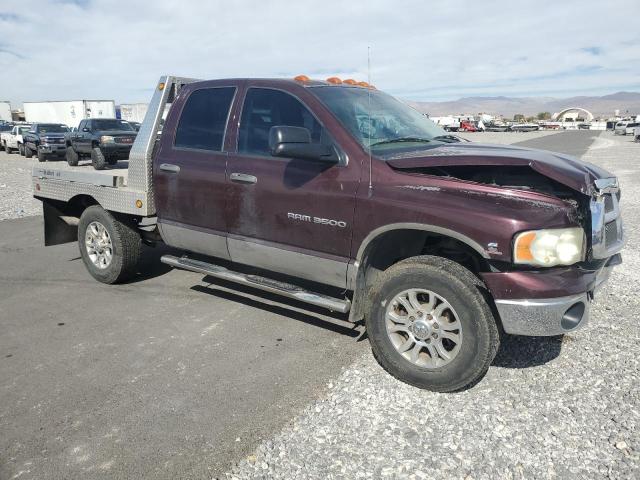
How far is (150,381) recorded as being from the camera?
3445mm

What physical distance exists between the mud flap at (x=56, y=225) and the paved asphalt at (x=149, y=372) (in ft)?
2.00

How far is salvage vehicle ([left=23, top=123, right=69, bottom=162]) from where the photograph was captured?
22.6 m

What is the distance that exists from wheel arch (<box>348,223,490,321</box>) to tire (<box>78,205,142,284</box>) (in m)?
2.70

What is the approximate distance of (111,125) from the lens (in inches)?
767

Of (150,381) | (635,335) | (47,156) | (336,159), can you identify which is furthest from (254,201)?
(47,156)

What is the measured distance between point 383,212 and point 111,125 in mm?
18716

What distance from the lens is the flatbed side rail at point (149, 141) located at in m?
4.77

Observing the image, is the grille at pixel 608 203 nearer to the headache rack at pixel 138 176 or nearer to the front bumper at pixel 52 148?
the headache rack at pixel 138 176

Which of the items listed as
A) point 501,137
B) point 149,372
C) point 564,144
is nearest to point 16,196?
point 149,372

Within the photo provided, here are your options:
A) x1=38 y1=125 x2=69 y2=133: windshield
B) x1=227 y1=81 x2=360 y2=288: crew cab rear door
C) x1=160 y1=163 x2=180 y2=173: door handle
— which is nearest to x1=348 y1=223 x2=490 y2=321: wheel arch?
x1=227 y1=81 x2=360 y2=288: crew cab rear door

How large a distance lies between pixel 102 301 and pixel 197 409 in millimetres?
2349

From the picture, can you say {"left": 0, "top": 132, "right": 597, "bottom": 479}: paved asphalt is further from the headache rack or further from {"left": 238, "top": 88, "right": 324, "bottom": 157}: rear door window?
{"left": 238, "top": 88, "right": 324, "bottom": 157}: rear door window

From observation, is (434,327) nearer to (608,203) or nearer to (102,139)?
(608,203)

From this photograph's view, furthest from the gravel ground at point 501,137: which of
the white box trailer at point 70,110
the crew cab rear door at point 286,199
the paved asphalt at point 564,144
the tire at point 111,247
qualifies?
the crew cab rear door at point 286,199
